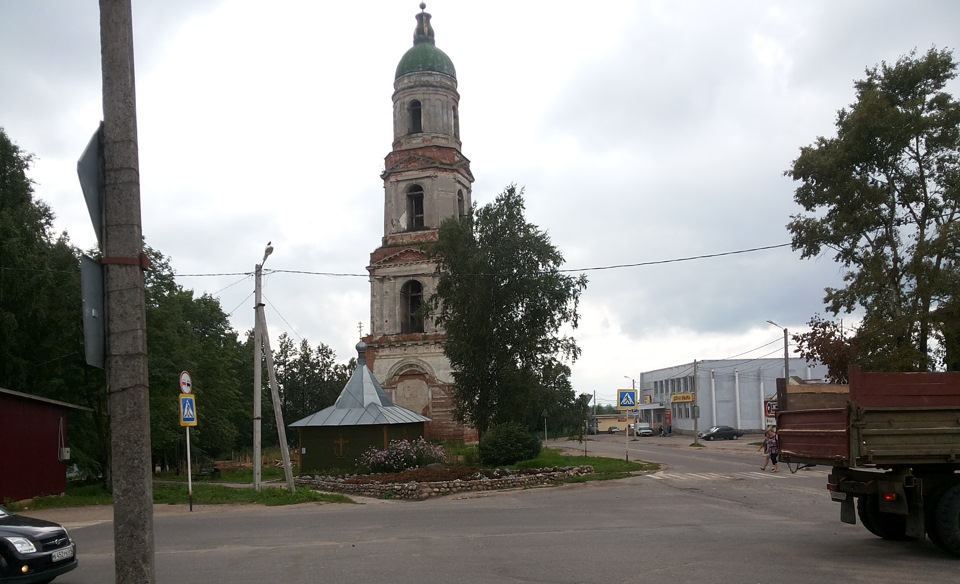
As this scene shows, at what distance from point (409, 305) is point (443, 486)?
78.8 feet

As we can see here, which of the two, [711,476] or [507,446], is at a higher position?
[507,446]

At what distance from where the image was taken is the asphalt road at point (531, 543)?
32.3ft

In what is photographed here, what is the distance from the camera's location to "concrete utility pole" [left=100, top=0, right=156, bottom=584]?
171 inches

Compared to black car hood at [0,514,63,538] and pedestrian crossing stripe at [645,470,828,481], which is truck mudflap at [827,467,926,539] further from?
pedestrian crossing stripe at [645,470,828,481]

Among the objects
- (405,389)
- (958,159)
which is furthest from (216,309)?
(958,159)

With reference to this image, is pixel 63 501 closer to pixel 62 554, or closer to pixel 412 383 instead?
pixel 62 554

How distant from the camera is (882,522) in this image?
38.9 ft

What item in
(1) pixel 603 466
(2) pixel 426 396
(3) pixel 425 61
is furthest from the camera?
(3) pixel 425 61

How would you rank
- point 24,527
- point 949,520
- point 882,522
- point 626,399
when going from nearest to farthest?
point 24,527 < point 949,520 < point 882,522 < point 626,399

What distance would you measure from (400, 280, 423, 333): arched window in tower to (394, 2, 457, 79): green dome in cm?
1241

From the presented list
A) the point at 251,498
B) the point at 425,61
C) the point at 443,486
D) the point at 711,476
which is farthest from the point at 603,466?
the point at 425,61

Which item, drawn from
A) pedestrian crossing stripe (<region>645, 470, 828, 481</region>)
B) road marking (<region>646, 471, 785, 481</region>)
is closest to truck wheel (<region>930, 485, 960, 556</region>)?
road marking (<region>646, 471, 785, 481</region>)

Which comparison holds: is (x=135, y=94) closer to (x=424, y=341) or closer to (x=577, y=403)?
(x=577, y=403)

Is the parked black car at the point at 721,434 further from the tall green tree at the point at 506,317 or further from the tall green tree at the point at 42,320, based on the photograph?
the tall green tree at the point at 42,320
